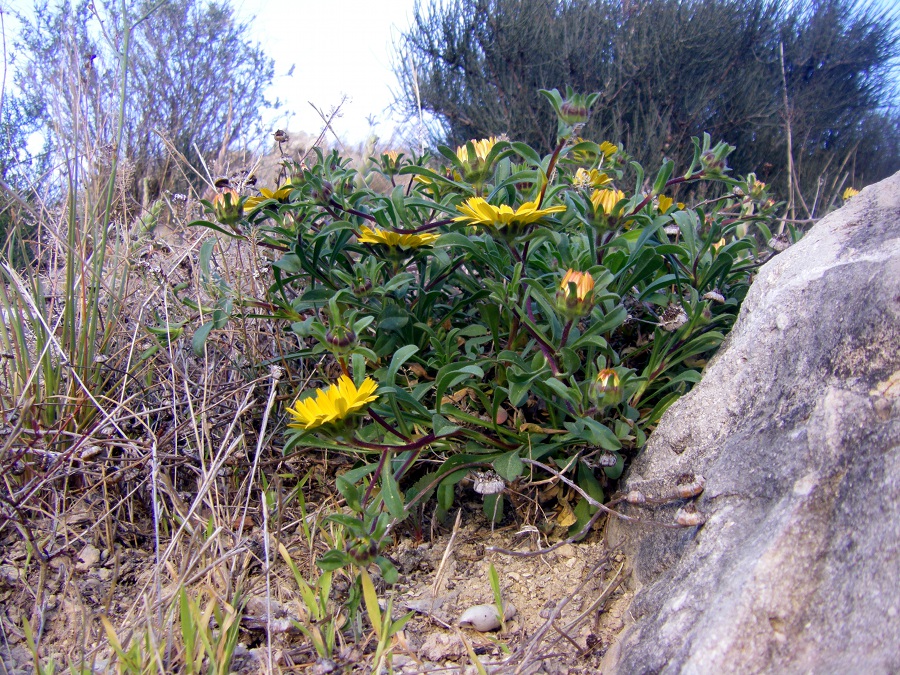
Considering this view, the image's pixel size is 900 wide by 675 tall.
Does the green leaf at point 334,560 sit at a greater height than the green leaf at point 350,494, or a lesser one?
lesser

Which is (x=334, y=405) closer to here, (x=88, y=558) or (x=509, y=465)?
(x=509, y=465)

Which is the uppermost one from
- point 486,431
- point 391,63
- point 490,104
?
point 391,63

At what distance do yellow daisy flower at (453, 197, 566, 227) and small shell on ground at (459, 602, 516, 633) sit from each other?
91 centimetres

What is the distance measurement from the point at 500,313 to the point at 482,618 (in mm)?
818

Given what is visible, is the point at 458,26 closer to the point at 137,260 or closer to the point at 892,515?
the point at 137,260

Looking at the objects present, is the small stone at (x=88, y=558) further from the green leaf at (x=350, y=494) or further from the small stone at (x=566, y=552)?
the small stone at (x=566, y=552)

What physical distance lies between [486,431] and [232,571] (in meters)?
0.74

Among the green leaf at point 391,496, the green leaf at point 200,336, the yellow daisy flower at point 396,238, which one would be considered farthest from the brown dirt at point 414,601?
the yellow daisy flower at point 396,238

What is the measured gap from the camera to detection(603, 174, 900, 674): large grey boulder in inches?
41.2

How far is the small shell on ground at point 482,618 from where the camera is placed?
158 cm

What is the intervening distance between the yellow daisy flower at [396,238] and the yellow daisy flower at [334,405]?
470 millimetres

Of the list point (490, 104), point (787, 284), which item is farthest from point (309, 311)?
point (490, 104)

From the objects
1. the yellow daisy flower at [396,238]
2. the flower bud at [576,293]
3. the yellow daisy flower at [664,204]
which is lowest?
the flower bud at [576,293]

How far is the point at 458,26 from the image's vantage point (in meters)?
8.73
